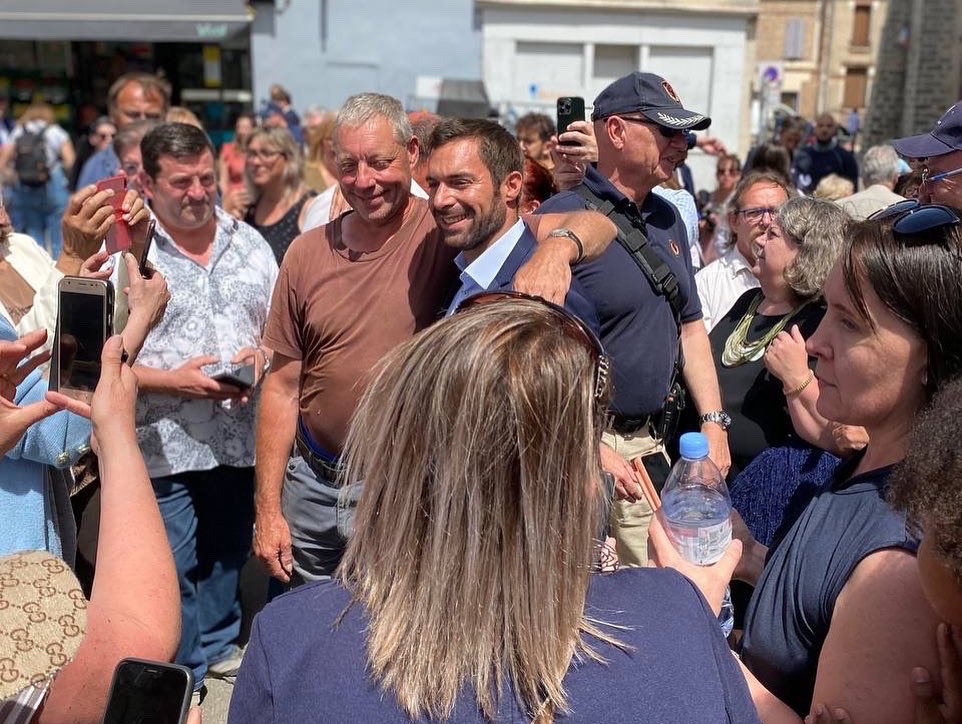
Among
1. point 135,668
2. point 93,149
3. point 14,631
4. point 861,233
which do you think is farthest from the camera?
point 93,149

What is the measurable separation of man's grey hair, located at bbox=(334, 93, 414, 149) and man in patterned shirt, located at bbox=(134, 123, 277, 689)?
74 centimetres

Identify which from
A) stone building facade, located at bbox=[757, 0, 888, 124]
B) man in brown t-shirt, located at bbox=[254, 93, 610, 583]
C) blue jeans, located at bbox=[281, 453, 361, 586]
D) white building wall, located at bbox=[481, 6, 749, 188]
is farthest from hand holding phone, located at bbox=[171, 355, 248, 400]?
stone building facade, located at bbox=[757, 0, 888, 124]

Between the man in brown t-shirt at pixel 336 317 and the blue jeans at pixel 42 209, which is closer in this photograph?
the man in brown t-shirt at pixel 336 317

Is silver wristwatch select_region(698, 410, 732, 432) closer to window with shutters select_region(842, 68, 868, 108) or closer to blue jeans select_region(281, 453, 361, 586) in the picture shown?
blue jeans select_region(281, 453, 361, 586)

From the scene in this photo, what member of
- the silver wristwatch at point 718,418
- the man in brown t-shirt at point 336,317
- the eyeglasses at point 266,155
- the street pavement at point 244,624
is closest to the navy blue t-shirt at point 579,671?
the man in brown t-shirt at point 336,317

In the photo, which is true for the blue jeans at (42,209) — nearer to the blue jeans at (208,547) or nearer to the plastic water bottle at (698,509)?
the blue jeans at (208,547)

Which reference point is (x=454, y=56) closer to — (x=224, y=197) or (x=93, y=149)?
(x=93, y=149)

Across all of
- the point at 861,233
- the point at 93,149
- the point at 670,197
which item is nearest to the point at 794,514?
the point at 861,233

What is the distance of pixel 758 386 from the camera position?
3.25 metres

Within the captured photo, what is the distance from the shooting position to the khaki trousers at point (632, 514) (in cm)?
303

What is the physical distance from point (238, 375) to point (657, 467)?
1.52 meters

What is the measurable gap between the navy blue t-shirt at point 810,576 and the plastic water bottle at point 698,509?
90 mm

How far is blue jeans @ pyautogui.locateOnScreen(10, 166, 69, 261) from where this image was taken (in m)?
11.1

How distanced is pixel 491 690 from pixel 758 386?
2.19 metres
